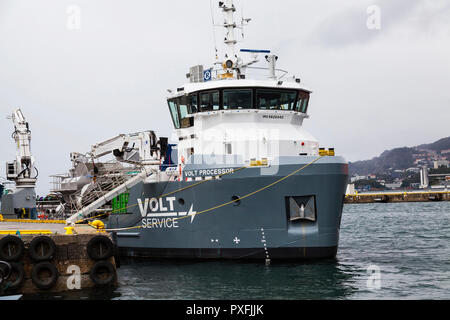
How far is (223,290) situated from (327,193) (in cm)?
505

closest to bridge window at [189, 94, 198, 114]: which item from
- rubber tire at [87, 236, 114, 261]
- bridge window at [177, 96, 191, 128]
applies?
bridge window at [177, 96, 191, 128]

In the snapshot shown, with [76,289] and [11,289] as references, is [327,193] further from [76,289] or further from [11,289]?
[11,289]

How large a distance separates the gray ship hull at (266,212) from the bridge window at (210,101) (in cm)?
249

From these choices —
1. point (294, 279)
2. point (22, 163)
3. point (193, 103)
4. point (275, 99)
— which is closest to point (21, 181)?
point (22, 163)

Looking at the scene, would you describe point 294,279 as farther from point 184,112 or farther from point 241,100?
point 184,112

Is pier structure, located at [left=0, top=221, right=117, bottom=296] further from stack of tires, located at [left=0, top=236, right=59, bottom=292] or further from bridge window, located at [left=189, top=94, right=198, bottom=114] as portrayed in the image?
bridge window, located at [left=189, top=94, right=198, bottom=114]

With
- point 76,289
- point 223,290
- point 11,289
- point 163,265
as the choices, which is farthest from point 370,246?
point 11,289

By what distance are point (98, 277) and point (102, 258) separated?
0.54 metres

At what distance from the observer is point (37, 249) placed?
1416cm

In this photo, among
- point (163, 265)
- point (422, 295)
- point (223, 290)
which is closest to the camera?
point (422, 295)

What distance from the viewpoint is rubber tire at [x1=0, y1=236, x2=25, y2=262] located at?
13859 mm

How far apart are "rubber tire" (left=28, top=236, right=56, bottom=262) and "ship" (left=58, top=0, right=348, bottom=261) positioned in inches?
146

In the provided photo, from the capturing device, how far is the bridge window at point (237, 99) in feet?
63.3

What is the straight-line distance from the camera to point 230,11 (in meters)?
22.3
